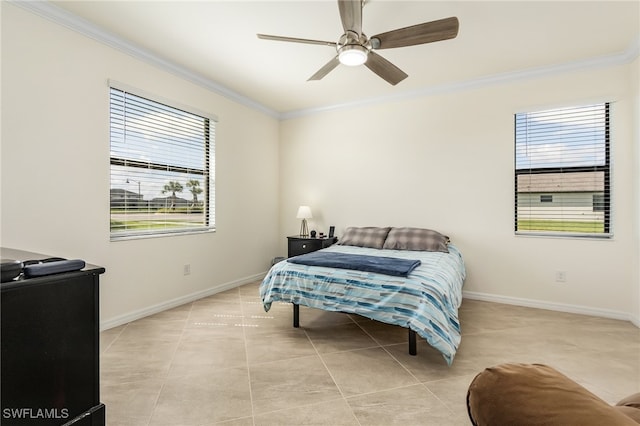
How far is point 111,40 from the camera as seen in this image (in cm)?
279

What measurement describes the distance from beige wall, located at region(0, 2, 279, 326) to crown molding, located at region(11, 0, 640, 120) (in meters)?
0.07

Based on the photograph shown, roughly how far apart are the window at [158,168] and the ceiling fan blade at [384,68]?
223 centimetres

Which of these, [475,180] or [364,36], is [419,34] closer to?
[364,36]

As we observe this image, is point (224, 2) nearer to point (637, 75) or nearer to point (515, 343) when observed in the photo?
point (515, 343)

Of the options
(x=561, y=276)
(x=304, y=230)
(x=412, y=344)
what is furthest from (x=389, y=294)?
(x=304, y=230)

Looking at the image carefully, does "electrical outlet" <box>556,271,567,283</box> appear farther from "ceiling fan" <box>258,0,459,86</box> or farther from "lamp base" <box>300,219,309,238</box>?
"lamp base" <box>300,219,309,238</box>

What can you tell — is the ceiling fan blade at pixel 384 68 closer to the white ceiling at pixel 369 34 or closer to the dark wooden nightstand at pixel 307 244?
A: the white ceiling at pixel 369 34

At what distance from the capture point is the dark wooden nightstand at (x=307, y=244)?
4.36 meters

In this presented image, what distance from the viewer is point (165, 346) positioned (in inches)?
96.8

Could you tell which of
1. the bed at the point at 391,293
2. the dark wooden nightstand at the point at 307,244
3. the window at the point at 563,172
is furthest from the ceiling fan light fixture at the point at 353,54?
the dark wooden nightstand at the point at 307,244

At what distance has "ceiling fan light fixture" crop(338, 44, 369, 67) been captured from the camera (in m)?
2.17

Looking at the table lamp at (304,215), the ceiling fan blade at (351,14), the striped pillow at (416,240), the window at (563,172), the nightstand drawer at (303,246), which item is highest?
the ceiling fan blade at (351,14)

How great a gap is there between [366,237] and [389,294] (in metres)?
1.74

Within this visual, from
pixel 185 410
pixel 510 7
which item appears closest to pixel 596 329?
pixel 510 7
